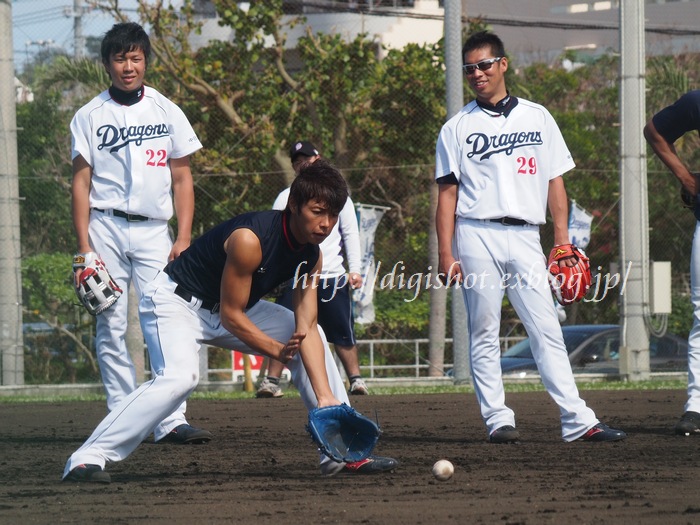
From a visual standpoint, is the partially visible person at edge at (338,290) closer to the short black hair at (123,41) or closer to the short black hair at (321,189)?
the short black hair at (123,41)

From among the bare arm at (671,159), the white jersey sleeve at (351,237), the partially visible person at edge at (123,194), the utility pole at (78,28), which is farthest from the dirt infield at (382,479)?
the utility pole at (78,28)

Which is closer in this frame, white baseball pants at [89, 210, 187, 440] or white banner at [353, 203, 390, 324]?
white baseball pants at [89, 210, 187, 440]

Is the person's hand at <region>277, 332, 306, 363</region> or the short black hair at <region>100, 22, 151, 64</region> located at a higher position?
the short black hair at <region>100, 22, 151, 64</region>

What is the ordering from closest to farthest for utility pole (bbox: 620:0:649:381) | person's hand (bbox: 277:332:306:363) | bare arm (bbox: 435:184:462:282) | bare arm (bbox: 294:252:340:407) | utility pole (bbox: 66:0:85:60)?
person's hand (bbox: 277:332:306:363)
bare arm (bbox: 294:252:340:407)
bare arm (bbox: 435:184:462:282)
utility pole (bbox: 620:0:649:381)
utility pole (bbox: 66:0:85:60)

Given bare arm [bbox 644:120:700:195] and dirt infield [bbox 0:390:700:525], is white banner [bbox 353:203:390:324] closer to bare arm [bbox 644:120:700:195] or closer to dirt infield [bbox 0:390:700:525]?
dirt infield [bbox 0:390:700:525]

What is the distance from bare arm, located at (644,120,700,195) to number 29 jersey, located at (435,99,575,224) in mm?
745

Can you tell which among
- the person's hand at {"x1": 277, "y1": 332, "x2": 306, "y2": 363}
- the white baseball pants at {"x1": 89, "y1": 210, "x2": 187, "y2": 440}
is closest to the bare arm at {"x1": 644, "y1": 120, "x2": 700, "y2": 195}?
the person's hand at {"x1": 277, "y1": 332, "x2": 306, "y2": 363}

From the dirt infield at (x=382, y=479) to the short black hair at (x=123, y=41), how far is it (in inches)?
95.6

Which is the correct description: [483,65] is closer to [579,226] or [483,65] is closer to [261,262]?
[261,262]

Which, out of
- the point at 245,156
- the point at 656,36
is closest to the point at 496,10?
the point at 656,36

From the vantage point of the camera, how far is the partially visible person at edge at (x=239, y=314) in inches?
211

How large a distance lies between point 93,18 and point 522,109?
940cm

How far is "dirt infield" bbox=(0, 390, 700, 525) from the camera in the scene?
459 cm

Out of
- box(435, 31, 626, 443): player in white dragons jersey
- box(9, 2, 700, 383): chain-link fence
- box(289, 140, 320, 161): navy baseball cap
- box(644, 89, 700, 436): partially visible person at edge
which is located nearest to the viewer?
box(435, 31, 626, 443): player in white dragons jersey
